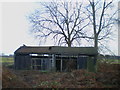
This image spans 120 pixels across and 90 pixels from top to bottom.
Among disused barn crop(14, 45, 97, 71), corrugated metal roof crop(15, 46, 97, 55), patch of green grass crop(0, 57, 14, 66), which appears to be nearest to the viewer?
patch of green grass crop(0, 57, 14, 66)

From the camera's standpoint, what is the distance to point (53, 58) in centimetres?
1716

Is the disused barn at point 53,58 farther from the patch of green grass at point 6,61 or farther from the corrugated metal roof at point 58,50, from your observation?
the patch of green grass at point 6,61

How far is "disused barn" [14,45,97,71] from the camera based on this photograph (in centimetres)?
1655

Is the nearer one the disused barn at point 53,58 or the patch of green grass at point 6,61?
the patch of green grass at point 6,61

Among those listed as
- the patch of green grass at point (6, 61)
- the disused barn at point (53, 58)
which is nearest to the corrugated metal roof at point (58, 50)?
the disused barn at point (53, 58)

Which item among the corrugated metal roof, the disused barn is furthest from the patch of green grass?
the corrugated metal roof

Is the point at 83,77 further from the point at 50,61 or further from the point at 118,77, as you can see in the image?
the point at 50,61

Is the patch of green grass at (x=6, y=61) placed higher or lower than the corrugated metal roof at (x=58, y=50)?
lower

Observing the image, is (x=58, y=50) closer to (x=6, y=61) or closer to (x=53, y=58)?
(x=53, y=58)

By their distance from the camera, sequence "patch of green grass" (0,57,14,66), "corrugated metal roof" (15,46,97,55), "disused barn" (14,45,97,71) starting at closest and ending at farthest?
"patch of green grass" (0,57,14,66) < "disused barn" (14,45,97,71) < "corrugated metal roof" (15,46,97,55)

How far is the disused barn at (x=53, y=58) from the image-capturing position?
16547 mm

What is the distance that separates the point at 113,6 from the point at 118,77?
1122 centimetres

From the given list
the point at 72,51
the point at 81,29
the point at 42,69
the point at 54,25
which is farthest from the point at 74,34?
the point at 42,69

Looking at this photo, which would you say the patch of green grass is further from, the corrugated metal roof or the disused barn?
the corrugated metal roof
